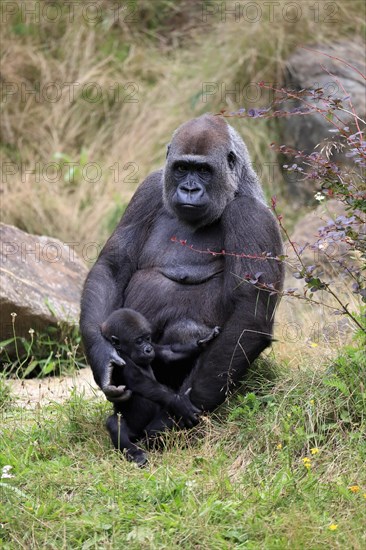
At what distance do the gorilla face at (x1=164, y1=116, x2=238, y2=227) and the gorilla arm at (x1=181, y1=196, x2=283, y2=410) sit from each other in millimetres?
156

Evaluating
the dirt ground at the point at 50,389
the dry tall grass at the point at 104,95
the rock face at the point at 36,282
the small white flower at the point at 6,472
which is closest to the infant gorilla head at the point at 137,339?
the dirt ground at the point at 50,389

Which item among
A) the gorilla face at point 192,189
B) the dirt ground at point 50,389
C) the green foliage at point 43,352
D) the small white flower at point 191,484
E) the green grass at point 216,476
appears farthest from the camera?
the green foliage at point 43,352

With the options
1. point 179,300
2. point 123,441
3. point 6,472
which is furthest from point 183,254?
point 6,472

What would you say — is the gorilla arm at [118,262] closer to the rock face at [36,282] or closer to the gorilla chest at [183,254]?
the gorilla chest at [183,254]

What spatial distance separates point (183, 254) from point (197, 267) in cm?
11

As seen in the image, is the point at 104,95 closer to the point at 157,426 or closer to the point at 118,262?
the point at 118,262

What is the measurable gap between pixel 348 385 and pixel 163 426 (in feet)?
3.14

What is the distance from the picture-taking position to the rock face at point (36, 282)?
6555 mm

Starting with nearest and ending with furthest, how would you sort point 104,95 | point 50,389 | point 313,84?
point 50,389 < point 313,84 < point 104,95

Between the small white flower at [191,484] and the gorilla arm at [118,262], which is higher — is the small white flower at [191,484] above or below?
below

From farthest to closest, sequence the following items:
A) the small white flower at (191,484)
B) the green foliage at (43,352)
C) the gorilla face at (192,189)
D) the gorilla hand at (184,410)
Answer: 1. the green foliage at (43,352)
2. the gorilla face at (192,189)
3. the gorilla hand at (184,410)
4. the small white flower at (191,484)

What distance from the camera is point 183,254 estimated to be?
521cm

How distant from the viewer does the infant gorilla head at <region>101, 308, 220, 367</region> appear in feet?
15.6

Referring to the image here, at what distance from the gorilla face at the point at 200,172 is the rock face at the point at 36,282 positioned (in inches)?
72.2
